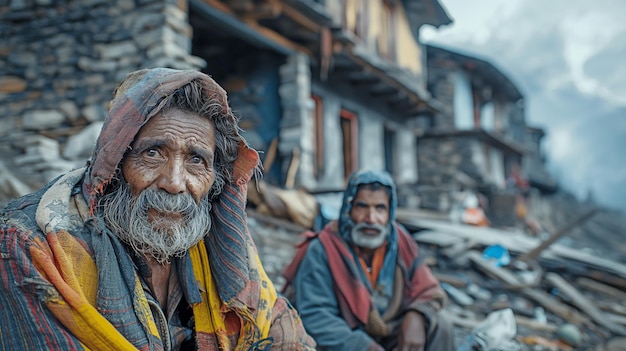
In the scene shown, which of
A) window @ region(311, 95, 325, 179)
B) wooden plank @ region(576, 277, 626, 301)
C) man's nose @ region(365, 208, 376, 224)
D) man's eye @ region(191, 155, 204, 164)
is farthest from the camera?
window @ region(311, 95, 325, 179)

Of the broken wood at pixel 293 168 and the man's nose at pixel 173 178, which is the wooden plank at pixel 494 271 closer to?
the broken wood at pixel 293 168

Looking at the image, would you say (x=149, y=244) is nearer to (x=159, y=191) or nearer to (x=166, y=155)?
(x=159, y=191)

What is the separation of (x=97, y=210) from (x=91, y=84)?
482 cm

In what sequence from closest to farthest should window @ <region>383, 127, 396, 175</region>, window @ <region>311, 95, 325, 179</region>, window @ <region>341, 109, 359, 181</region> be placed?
window @ <region>311, 95, 325, 179</region> < window @ <region>341, 109, 359, 181</region> < window @ <region>383, 127, 396, 175</region>

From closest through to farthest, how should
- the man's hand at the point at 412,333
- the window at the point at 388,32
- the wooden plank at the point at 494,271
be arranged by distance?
the man's hand at the point at 412,333 < the wooden plank at the point at 494,271 < the window at the point at 388,32

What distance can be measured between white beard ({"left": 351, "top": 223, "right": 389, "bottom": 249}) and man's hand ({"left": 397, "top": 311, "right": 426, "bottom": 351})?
48cm

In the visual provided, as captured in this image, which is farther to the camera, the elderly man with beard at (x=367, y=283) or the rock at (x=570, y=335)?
the rock at (x=570, y=335)

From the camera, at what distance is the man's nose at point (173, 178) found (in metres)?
1.68

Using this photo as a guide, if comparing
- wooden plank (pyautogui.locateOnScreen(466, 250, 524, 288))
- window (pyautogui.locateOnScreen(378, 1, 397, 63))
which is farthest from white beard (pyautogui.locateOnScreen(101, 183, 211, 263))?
window (pyautogui.locateOnScreen(378, 1, 397, 63))

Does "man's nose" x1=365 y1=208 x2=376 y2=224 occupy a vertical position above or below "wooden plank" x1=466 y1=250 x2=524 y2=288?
above

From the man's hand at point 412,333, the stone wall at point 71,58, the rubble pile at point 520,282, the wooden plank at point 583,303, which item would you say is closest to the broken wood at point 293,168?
the rubble pile at point 520,282

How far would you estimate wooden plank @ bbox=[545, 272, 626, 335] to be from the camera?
5.93 metres

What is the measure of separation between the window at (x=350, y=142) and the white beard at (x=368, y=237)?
8.03 m

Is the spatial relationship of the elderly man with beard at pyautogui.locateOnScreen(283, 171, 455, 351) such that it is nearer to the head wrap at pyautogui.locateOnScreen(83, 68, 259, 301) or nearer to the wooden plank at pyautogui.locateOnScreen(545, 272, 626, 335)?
the head wrap at pyautogui.locateOnScreen(83, 68, 259, 301)
